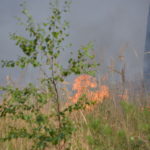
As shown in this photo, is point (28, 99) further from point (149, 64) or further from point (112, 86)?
point (149, 64)

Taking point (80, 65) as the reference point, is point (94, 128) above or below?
below

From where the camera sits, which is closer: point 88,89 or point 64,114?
point 64,114

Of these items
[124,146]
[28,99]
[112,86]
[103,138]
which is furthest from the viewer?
[112,86]

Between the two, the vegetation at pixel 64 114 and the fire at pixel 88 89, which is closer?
the vegetation at pixel 64 114

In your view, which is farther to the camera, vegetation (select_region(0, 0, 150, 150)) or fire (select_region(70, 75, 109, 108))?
fire (select_region(70, 75, 109, 108))

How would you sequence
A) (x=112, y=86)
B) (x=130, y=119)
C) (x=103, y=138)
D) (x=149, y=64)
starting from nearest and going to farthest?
(x=103, y=138), (x=130, y=119), (x=112, y=86), (x=149, y=64)

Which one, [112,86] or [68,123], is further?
[112,86]

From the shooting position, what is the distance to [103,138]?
459cm

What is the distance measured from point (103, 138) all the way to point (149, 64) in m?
8.76

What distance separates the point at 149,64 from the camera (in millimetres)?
12820

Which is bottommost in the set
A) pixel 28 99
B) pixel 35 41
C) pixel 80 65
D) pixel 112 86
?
pixel 112 86

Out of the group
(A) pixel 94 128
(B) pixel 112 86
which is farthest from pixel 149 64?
(A) pixel 94 128

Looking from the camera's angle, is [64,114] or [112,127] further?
[112,127]

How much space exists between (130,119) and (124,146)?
1.13 m
